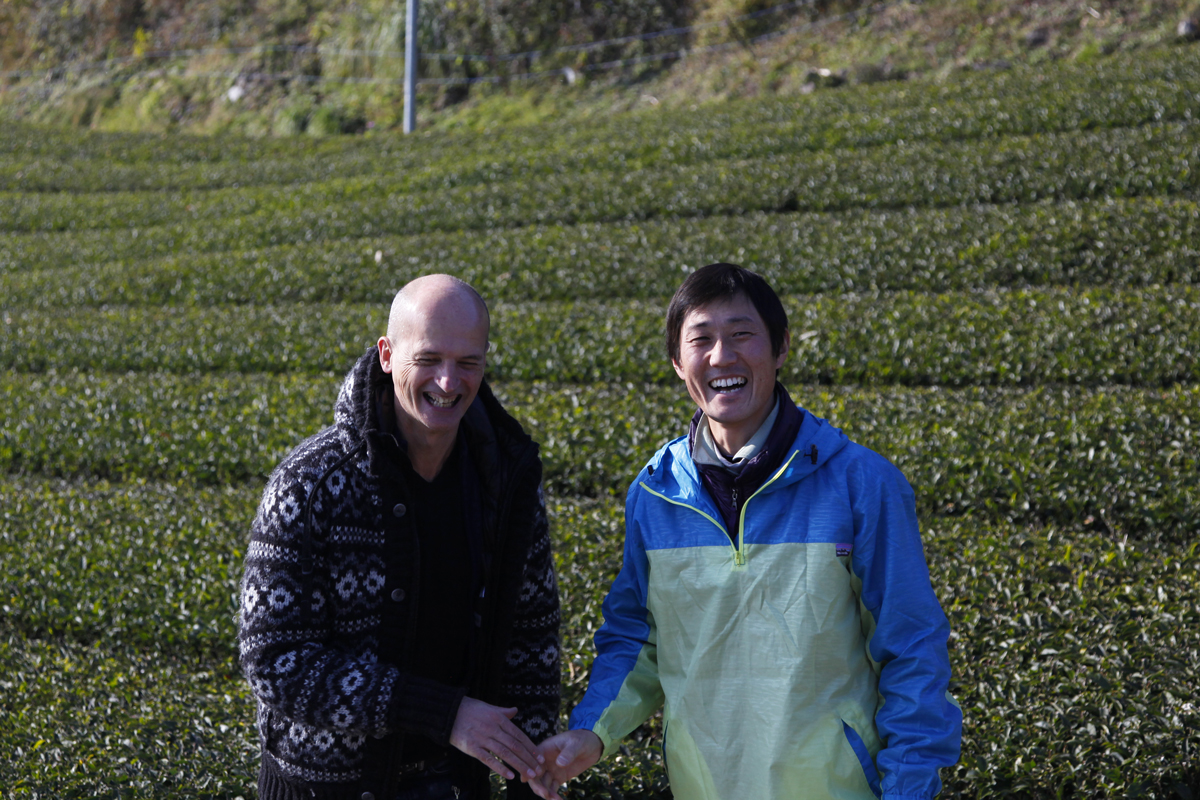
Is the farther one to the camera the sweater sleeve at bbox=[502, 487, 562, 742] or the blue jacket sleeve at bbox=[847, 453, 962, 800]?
the sweater sleeve at bbox=[502, 487, 562, 742]

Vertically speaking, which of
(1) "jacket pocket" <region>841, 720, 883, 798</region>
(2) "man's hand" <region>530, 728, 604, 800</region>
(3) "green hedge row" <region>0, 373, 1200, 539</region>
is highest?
(1) "jacket pocket" <region>841, 720, 883, 798</region>

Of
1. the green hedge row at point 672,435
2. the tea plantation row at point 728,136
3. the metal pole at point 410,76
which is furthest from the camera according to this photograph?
the metal pole at point 410,76

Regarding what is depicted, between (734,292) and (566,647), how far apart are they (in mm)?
3009

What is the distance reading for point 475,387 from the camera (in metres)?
2.63

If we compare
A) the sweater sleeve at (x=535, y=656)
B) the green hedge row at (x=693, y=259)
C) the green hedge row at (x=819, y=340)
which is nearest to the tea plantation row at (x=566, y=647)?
the sweater sleeve at (x=535, y=656)

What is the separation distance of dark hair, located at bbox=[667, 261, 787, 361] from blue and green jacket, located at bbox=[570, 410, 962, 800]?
0.27 m

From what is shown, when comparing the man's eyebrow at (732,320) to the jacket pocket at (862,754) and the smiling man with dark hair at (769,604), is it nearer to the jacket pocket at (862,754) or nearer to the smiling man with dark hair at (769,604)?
the smiling man with dark hair at (769,604)

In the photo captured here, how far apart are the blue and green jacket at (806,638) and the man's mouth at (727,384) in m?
0.21

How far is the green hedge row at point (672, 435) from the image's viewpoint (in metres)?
6.43

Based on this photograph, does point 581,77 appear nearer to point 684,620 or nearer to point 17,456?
point 17,456

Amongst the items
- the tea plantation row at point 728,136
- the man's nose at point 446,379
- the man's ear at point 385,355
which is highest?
the tea plantation row at point 728,136

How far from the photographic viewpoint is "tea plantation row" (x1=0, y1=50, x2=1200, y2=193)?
14219 mm

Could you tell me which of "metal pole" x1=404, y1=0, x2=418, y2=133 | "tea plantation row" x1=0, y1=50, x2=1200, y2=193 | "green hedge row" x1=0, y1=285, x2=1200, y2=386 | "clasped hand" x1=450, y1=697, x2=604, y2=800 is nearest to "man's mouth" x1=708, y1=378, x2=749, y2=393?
"clasped hand" x1=450, y1=697, x2=604, y2=800

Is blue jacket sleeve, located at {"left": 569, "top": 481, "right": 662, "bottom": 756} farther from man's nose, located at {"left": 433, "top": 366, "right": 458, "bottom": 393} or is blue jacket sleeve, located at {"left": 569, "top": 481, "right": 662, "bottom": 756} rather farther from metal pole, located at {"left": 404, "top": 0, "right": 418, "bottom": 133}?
metal pole, located at {"left": 404, "top": 0, "right": 418, "bottom": 133}
